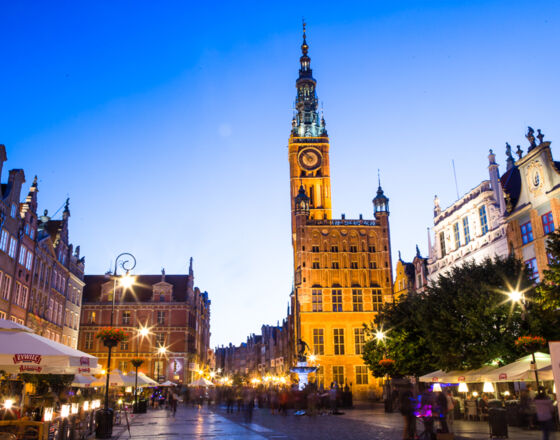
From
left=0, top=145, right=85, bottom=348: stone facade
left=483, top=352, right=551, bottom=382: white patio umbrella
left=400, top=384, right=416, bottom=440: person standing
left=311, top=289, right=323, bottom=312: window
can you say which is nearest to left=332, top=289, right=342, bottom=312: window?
left=311, top=289, right=323, bottom=312: window

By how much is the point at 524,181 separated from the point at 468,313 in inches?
464

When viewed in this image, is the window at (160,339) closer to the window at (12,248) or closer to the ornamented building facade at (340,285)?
the ornamented building facade at (340,285)

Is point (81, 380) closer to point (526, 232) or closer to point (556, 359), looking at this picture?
point (556, 359)

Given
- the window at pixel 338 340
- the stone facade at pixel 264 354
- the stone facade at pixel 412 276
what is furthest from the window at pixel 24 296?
the stone facade at pixel 264 354

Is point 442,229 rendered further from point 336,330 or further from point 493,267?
point 336,330

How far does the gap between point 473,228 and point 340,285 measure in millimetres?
27048

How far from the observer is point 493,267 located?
93.1ft

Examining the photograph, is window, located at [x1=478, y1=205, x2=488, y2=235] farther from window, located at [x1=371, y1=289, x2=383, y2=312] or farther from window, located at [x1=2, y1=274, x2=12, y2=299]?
window, located at [x1=2, y1=274, x2=12, y2=299]

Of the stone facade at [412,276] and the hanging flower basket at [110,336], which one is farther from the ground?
the stone facade at [412,276]

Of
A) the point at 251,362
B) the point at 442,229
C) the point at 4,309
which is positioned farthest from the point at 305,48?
the point at 251,362

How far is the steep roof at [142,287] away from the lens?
74562 millimetres

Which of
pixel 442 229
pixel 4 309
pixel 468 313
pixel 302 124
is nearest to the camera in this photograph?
pixel 468 313

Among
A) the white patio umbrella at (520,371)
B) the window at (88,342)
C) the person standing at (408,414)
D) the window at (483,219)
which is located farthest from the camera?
the window at (88,342)

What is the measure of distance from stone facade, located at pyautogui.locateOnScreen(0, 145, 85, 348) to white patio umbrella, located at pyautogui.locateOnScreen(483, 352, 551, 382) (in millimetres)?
31165
